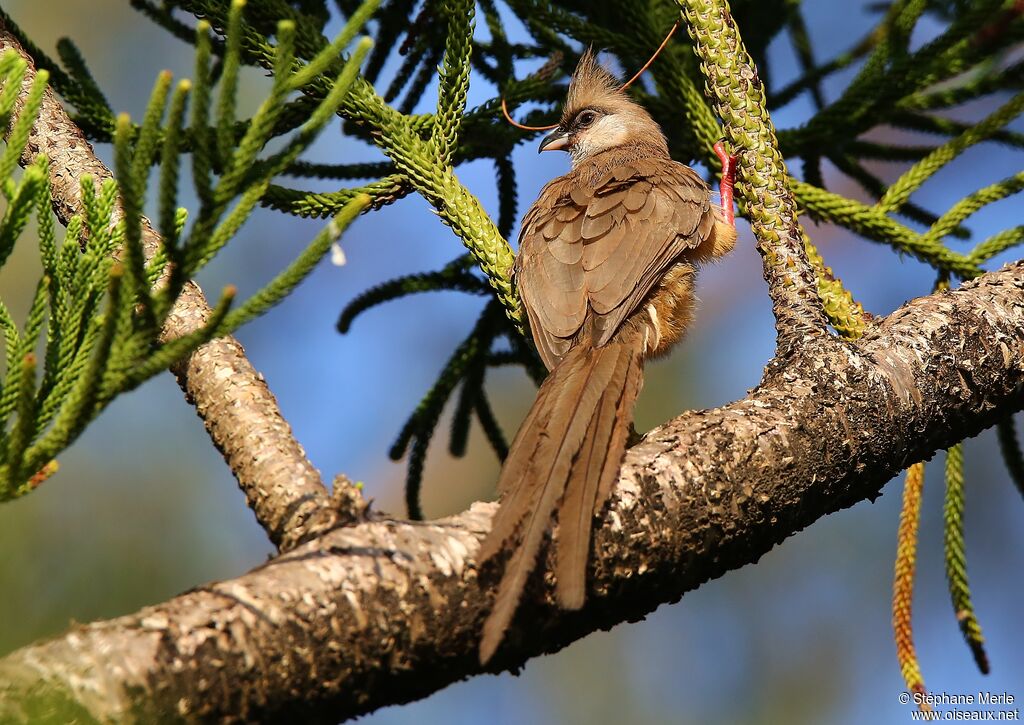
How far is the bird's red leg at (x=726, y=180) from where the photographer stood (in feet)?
11.7

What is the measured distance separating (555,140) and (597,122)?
24cm

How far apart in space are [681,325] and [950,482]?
1226 millimetres

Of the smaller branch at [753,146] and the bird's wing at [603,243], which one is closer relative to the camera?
the smaller branch at [753,146]

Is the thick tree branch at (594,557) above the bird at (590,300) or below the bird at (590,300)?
below

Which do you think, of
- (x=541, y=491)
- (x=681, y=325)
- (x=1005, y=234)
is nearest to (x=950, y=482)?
(x=1005, y=234)

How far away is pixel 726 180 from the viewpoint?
149 inches

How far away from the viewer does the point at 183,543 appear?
16.8 ft

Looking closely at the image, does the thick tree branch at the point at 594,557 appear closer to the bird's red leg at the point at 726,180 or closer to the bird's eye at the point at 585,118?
the bird's red leg at the point at 726,180

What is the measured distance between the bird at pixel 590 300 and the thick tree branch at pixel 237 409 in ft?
1.36

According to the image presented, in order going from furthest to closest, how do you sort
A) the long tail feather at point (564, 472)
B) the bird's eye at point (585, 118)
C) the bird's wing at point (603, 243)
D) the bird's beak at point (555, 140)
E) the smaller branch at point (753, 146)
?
1. the bird's beak at point (555, 140)
2. the bird's eye at point (585, 118)
3. the bird's wing at point (603, 243)
4. the smaller branch at point (753, 146)
5. the long tail feather at point (564, 472)

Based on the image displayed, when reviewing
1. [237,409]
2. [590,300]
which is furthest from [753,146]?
[237,409]

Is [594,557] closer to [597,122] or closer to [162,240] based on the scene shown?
[162,240]

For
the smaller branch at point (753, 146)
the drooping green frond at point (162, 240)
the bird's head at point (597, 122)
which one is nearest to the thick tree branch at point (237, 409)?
the drooping green frond at point (162, 240)

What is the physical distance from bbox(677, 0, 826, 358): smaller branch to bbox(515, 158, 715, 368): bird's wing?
27.2 inches
